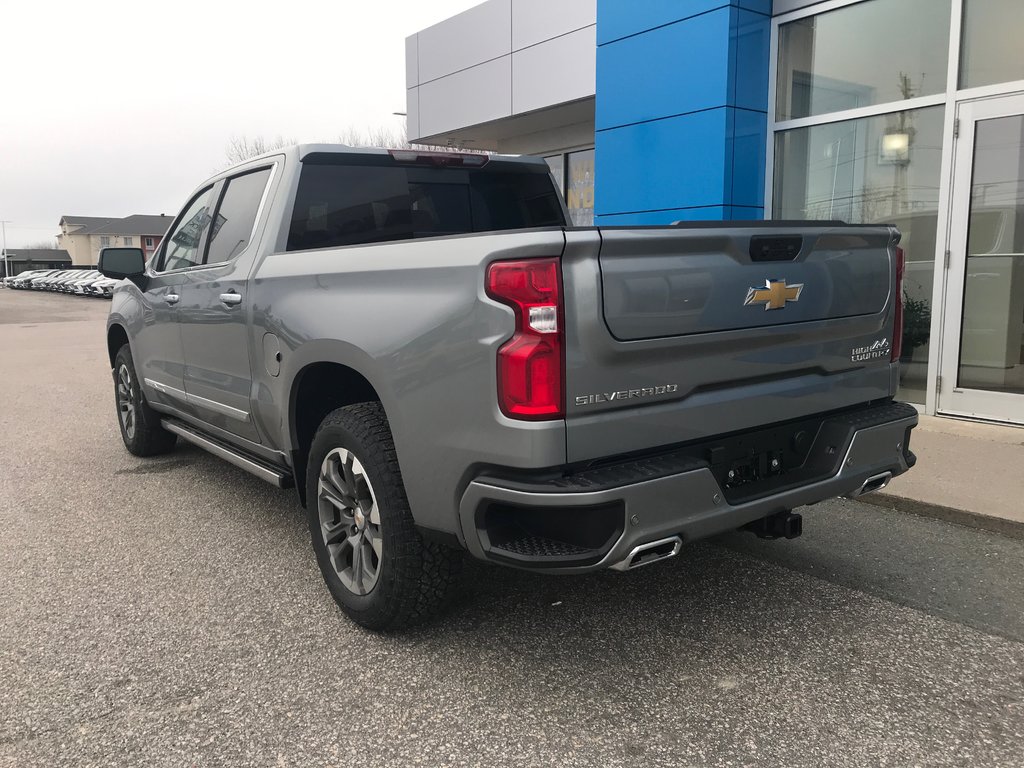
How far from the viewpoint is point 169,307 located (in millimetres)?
4926

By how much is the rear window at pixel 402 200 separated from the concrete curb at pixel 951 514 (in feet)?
8.44

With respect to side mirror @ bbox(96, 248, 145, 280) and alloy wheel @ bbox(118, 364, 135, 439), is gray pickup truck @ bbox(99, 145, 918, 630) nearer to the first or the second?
side mirror @ bbox(96, 248, 145, 280)

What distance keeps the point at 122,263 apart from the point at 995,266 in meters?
6.71

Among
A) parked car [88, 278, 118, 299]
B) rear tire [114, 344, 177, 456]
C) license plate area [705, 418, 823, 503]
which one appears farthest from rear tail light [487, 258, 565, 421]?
parked car [88, 278, 118, 299]

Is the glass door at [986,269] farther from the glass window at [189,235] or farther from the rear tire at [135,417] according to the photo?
the rear tire at [135,417]

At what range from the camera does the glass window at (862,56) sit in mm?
7254

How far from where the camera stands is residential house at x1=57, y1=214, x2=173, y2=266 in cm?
9981

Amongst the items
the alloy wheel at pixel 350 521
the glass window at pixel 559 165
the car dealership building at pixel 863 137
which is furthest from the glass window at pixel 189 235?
the glass window at pixel 559 165

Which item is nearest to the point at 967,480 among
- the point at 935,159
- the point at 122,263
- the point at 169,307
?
the point at 935,159

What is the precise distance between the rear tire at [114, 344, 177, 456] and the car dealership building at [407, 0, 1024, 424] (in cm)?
572

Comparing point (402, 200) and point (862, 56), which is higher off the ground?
point (862, 56)

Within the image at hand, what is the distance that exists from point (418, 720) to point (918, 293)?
642 centimetres

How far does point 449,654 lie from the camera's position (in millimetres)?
3061

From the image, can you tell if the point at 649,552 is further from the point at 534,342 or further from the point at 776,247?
the point at 776,247
